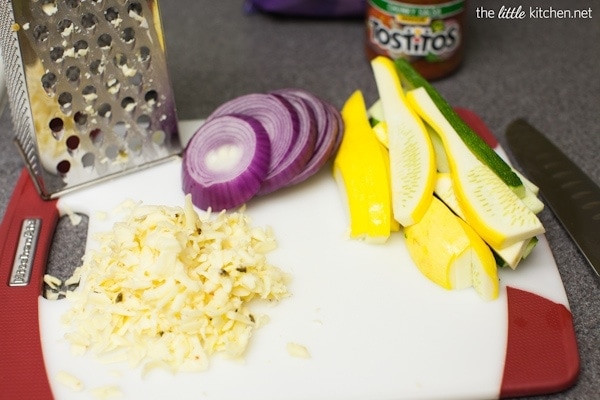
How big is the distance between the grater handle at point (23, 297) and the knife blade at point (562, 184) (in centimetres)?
89

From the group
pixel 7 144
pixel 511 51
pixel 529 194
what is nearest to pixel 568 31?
pixel 511 51

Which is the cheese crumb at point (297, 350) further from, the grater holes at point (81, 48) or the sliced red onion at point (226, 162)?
the grater holes at point (81, 48)

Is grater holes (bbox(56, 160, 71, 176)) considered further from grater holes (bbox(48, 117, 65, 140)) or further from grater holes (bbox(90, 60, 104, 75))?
grater holes (bbox(90, 60, 104, 75))

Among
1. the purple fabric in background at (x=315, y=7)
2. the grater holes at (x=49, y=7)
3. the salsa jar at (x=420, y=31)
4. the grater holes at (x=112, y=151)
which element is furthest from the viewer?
the purple fabric in background at (x=315, y=7)

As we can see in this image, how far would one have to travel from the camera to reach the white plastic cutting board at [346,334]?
106 cm

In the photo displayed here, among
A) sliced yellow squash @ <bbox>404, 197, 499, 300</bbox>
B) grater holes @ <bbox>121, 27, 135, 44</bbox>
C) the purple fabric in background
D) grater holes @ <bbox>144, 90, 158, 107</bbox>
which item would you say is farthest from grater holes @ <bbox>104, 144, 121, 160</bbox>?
the purple fabric in background

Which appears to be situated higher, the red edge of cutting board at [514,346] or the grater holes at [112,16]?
the grater holes at [112,16]

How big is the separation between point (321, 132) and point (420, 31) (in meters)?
0.40

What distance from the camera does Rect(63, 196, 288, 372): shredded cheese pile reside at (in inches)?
42.6

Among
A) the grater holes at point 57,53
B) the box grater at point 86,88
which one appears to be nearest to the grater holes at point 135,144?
the box grater at point 86,88

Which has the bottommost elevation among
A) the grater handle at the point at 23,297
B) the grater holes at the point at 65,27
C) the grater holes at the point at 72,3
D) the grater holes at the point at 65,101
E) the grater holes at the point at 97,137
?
the grater handle at the point at 23,297

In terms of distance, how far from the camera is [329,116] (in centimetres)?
140

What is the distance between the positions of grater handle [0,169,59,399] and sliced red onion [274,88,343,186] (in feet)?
1.49

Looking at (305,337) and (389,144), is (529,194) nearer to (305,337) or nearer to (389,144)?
(389,144)
